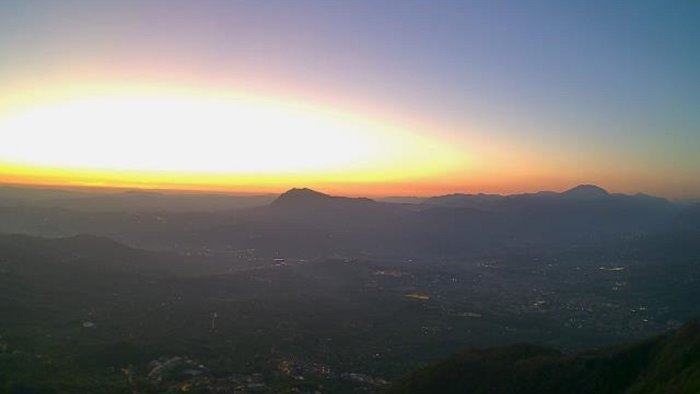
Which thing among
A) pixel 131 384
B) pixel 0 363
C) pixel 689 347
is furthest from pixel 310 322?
pixel 689 347

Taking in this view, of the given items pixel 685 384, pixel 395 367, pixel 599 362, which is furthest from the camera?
pixel 395 367

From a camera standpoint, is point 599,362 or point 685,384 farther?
point 599,362

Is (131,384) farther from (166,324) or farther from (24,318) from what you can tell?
(24,318)

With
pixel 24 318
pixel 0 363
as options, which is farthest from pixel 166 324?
pixel 0 363

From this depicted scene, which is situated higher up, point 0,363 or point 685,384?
point 685,384

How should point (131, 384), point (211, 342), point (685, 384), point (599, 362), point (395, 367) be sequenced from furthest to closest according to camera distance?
point (211, 342)
point (395, 367)
point (131, 384)
point (599, 362)
point (685, 384)

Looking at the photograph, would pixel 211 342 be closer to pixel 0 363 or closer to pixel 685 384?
pixel 0 363

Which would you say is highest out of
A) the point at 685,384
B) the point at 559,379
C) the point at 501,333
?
the point at 685,384
